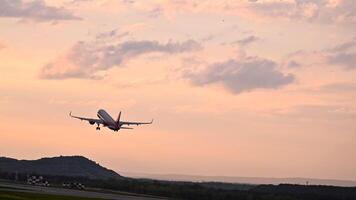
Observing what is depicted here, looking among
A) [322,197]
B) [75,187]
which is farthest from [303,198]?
[75,187]

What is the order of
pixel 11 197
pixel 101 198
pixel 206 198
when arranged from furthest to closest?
pixel 206 198 < pixel 101 198 < pixel 11 197

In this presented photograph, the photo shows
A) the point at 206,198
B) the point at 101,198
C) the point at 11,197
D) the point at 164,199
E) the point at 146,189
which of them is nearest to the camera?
the point at 11,197

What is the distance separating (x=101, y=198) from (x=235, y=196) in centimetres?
4129

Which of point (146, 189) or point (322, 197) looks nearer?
point (146, 189)

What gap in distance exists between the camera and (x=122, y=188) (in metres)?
158

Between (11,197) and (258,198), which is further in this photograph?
(258,198)

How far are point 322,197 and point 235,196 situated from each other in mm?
→ 28934

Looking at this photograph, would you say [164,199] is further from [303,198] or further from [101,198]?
[303,198]

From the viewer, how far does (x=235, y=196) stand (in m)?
149

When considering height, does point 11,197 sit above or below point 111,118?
below

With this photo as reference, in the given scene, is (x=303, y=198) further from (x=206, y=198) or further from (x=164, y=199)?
(x=164, y=199)

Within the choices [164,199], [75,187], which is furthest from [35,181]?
[164,199]

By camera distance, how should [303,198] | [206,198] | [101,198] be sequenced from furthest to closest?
[303,198] < [206,198] < [101,198]

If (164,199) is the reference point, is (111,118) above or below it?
above
